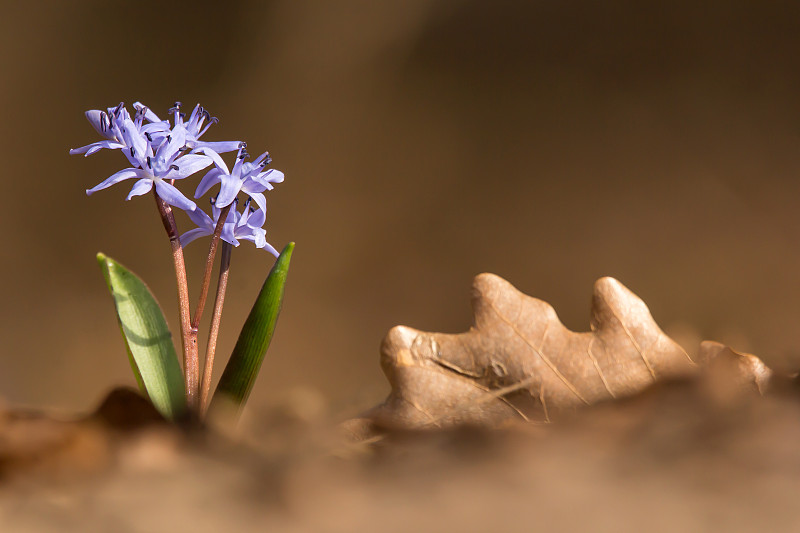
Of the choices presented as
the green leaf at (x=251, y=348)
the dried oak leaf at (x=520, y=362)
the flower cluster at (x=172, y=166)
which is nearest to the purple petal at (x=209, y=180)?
the flower cluster at (x=172, y=166)

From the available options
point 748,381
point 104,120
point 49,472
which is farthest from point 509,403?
point 104,120

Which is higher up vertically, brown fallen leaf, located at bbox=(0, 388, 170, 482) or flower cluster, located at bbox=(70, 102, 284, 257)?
flower cluster, located at bbox=(70, 102, 284, 257)

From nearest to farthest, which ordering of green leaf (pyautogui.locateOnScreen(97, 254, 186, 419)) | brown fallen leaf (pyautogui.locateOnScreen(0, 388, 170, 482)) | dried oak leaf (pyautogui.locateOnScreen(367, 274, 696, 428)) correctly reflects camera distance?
brown fallen leaf (pyautogui.locateOnScreen(0, 388, 170, 482)) < dried oak leaf (pyautogui.locateOnScreen(367, 274, 696, 428)) < green leaf (pyautogui.locateOnScreen(97, 254, 186, 419))

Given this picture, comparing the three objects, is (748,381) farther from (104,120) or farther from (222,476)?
(104,120)

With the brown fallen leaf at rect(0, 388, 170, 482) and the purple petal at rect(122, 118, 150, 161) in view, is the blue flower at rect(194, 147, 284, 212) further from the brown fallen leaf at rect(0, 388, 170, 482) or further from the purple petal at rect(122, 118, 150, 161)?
the brown fallen leaf at rect(0, 388, 170, 482)

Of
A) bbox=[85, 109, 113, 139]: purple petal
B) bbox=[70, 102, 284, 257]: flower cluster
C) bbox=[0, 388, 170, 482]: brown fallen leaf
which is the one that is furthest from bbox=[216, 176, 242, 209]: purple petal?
bbox=[0, 388, 170, 482]: brown fallen leaf

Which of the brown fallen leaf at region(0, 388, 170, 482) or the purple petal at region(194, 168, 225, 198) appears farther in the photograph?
the purple petal at region(194, 168, 225, 198)
